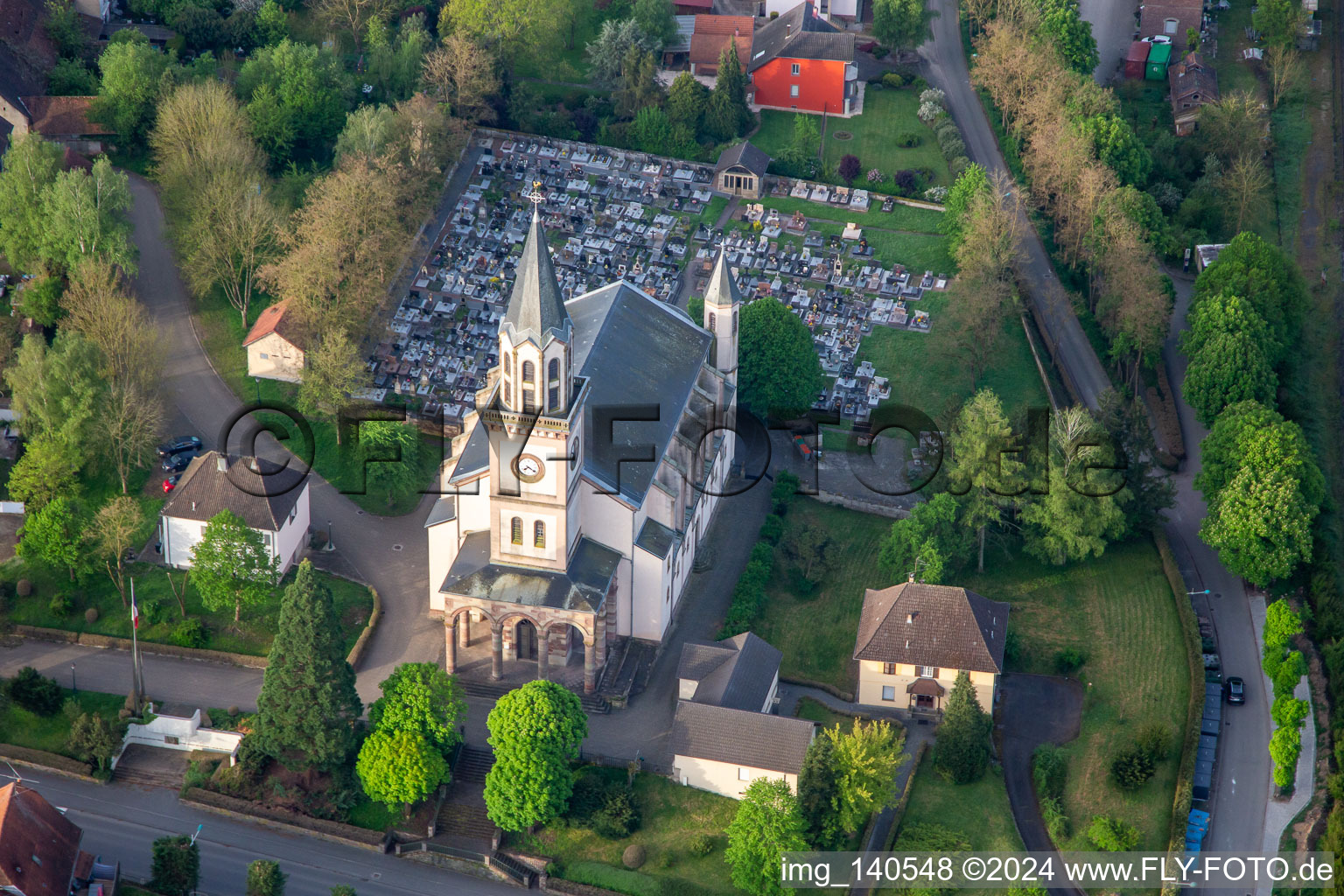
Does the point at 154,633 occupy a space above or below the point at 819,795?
above

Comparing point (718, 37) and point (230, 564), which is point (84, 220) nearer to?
point (230, 564)

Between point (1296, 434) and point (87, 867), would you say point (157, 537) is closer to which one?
point (87, 867)

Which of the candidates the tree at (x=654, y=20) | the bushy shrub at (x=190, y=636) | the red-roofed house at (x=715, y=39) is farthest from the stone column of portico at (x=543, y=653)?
the tree at (x=654, y=20)

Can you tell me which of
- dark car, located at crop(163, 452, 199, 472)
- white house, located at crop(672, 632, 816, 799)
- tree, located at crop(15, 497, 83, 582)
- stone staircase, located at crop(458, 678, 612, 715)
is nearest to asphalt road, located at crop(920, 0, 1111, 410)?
white house, located at crop(672, 632, 816, 799)

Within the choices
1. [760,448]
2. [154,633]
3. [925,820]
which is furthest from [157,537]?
[925,820]

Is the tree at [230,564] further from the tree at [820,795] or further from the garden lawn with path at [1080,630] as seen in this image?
the tree at [820,795]

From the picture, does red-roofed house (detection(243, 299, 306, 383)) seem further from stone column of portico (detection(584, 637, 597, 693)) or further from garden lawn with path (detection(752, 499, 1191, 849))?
garden lawn with path (detection(752, 499, 1191, 849))
